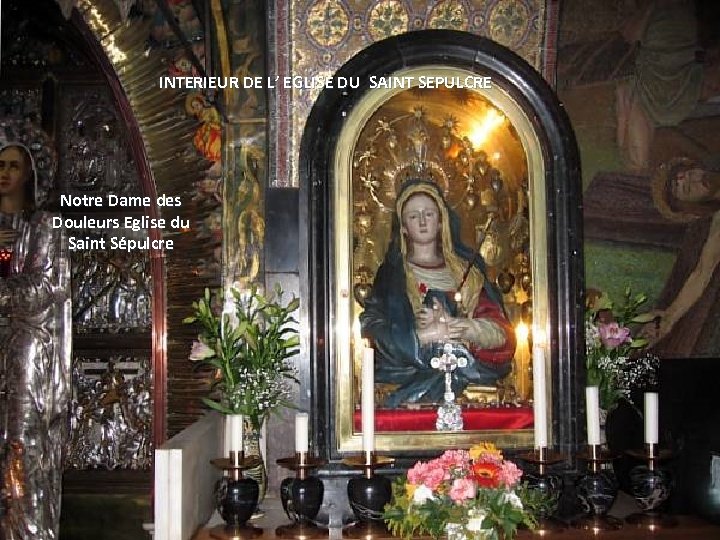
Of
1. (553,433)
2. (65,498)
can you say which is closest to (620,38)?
(553,433)

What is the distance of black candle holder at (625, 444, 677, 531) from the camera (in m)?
3.79

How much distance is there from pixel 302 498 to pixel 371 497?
0.29 metres

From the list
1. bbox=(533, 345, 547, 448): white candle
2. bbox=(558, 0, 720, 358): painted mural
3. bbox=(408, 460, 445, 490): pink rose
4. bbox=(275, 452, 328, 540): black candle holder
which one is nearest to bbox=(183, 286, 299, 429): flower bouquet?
bbox=(275, 452, 328, 540): black candle holder

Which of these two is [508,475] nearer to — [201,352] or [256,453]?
[256,453]

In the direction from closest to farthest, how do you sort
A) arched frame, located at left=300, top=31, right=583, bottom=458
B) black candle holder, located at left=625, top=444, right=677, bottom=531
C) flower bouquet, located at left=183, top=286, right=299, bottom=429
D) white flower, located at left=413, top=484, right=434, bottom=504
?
1. white flower, located at left=413, top=484, right=434, bottom=504
2. black candle holder, located at left=625, top=444, right=677, bottom=531
3. flower bouquet, located at left=183, top=286, right=299, bottom=429
4. arched frame, located at left=300, top=31, right=583, bottom=458

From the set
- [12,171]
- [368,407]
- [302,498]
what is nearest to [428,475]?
[368,407]

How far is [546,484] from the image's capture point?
3.77 meters

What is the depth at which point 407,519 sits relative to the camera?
9.80 ft

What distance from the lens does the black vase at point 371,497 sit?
3.59 meters

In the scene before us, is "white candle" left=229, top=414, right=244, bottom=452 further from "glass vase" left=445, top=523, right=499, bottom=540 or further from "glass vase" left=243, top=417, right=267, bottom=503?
"glass vase" left=445, top=523, right=499, bottom=540

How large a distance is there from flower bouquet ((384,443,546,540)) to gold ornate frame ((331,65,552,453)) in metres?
1.18

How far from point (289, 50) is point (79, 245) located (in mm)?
1865

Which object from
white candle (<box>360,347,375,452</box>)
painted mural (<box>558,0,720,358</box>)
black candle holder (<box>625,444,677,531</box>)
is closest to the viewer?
white candle (<box>360,347,375,452</box>)

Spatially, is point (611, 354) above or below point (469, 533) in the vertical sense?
above
